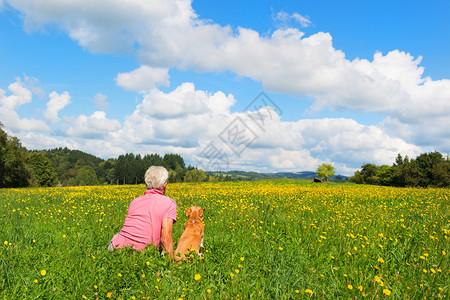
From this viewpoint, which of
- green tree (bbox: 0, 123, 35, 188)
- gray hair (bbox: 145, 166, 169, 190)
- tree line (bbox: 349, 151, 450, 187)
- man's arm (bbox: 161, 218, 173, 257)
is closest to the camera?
man's arm (bbox: 161, 218, 173, 257)

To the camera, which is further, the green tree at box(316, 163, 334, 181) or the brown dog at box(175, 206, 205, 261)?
the green tree at box(316, 163, 334, 181)

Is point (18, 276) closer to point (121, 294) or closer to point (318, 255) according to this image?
point (121, 294)

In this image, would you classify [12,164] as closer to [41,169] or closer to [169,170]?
[41,169]

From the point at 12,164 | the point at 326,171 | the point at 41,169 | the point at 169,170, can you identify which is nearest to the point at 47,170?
the point at 41,169

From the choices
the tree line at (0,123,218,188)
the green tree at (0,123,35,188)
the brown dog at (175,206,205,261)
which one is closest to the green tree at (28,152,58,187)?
the tree line at (0,123,218,188)

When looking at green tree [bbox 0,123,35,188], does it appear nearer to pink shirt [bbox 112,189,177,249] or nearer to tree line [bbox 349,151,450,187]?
pink shirt [bbox 112,189,177,249]

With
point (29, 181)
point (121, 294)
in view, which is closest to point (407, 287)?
point (121, 294)

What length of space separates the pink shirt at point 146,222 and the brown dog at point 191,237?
0.36 meters

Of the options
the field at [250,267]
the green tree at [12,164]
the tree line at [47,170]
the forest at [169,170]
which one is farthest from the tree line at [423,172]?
the green tree at [12,164]

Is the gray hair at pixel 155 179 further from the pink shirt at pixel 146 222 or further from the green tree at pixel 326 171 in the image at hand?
the green tree at pixel 326 171

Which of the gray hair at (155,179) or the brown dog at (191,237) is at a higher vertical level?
the gray hair at (155,179)

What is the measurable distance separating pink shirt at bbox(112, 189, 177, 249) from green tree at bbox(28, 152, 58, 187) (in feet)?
258

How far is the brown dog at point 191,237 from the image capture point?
12.0 feet

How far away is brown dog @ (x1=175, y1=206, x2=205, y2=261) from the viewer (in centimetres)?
367
